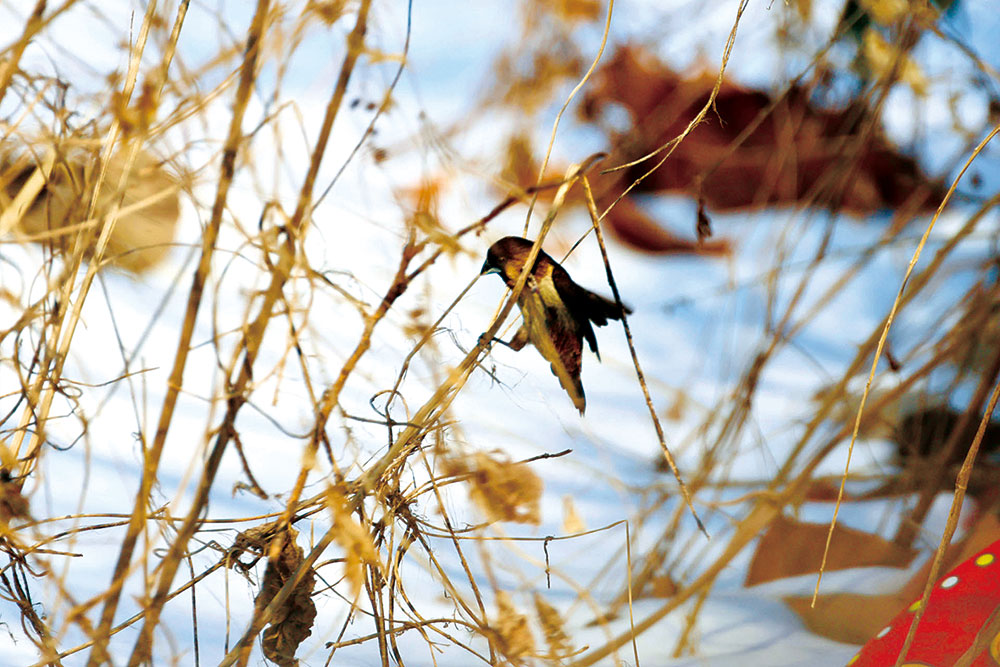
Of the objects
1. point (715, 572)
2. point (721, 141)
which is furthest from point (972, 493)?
point (721, 141)

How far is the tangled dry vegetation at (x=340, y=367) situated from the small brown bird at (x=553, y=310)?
2cm

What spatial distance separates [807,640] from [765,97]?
1.04m

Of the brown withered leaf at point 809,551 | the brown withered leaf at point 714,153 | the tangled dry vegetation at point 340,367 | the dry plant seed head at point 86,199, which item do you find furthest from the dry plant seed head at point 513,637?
the brown withered leaf at point 714,153

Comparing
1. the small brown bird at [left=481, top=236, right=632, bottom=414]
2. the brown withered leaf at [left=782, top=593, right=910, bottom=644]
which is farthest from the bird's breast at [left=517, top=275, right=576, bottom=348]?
the brown withered leaf at [left=782, top=593, right=910, bottom=644]

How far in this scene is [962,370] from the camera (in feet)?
2.14

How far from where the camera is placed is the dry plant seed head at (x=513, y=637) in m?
0.35

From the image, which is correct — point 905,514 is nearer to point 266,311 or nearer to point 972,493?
point 972,493

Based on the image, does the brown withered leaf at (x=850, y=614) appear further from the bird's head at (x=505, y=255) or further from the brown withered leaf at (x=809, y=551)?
the bird's head at (x=505, y=255)

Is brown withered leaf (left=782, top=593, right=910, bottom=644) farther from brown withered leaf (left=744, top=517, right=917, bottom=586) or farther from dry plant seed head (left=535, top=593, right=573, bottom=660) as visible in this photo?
dry plant seed head (left=535, top=593, right=573, bottom=660)

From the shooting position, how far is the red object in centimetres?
40

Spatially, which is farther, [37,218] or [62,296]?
[37,218]

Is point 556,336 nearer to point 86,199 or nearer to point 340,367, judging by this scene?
point 86,199

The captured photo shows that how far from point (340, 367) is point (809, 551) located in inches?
15.2

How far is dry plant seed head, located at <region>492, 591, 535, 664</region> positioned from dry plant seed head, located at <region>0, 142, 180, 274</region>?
207 mm
